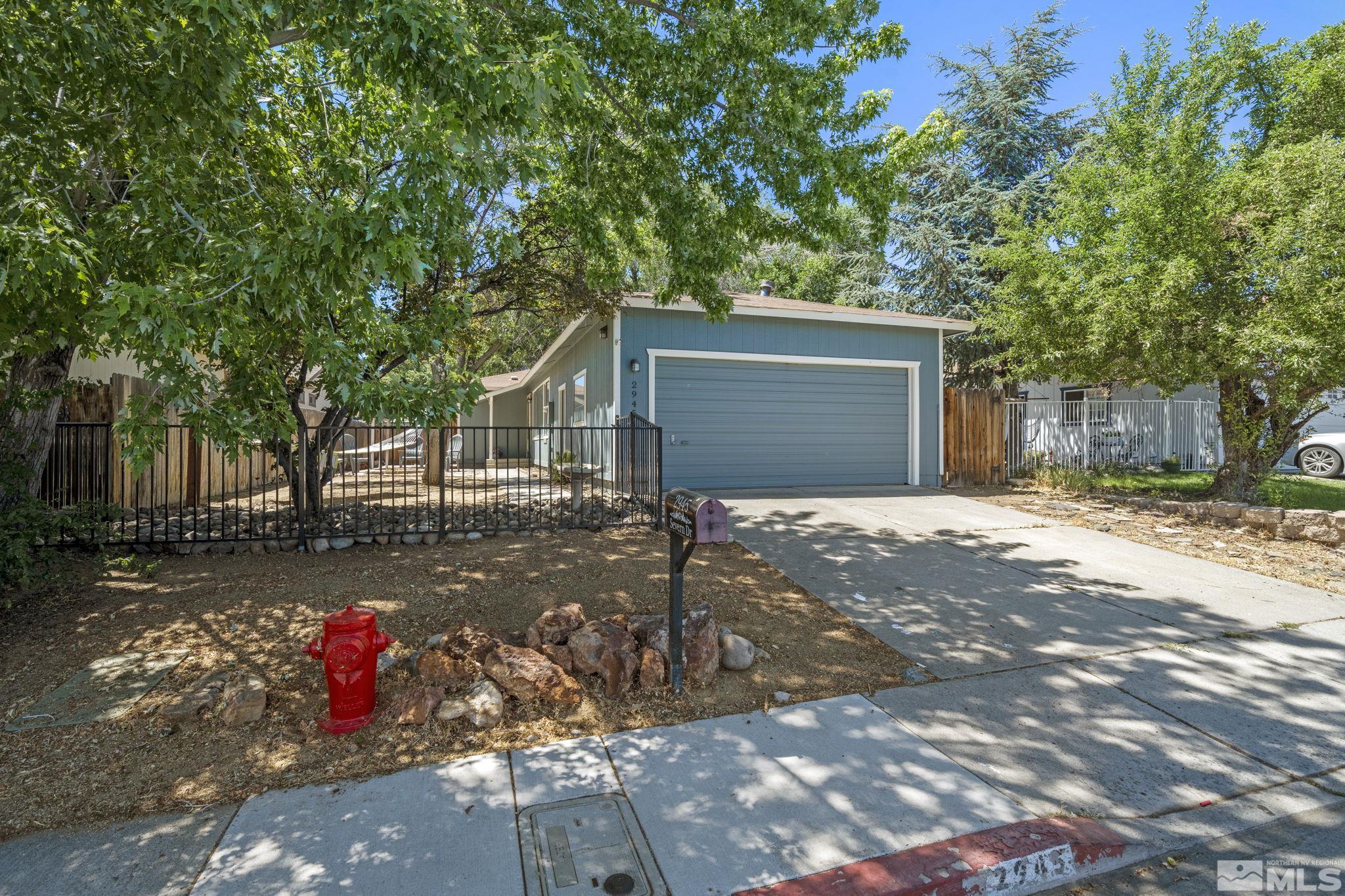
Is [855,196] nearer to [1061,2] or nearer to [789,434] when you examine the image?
[789,434]

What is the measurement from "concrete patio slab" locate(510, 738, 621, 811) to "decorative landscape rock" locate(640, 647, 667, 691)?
0.51 m

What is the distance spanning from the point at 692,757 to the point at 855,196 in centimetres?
600

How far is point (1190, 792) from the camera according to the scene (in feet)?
8.63

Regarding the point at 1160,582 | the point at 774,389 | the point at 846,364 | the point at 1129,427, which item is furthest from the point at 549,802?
the point at 1129,427

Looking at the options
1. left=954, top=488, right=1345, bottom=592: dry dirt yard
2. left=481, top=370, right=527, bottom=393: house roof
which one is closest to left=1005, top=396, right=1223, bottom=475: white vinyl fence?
left=954, top=488, right=1345, bottom=592: dry dirt yard

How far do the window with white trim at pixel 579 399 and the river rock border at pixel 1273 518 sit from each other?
9.53 meters

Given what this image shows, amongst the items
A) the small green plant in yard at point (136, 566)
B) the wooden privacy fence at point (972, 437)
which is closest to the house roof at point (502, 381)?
the wooden privacy fence at point (972, 437)

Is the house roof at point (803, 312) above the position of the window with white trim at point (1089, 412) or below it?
above

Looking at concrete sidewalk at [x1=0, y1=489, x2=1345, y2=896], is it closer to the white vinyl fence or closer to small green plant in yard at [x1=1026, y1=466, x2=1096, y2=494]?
small green plant in yard at [x1=1026, y1=466, x2=1096, y2=494]

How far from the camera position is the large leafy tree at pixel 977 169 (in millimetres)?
17344

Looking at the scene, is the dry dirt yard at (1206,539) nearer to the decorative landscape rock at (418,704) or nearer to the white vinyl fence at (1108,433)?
the white vinyl fence at (1108,433)

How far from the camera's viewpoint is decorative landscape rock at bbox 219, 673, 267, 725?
3109 millimetres

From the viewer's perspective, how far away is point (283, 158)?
18.4ft

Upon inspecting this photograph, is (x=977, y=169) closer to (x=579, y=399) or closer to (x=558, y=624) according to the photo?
(x=579, y=399)
